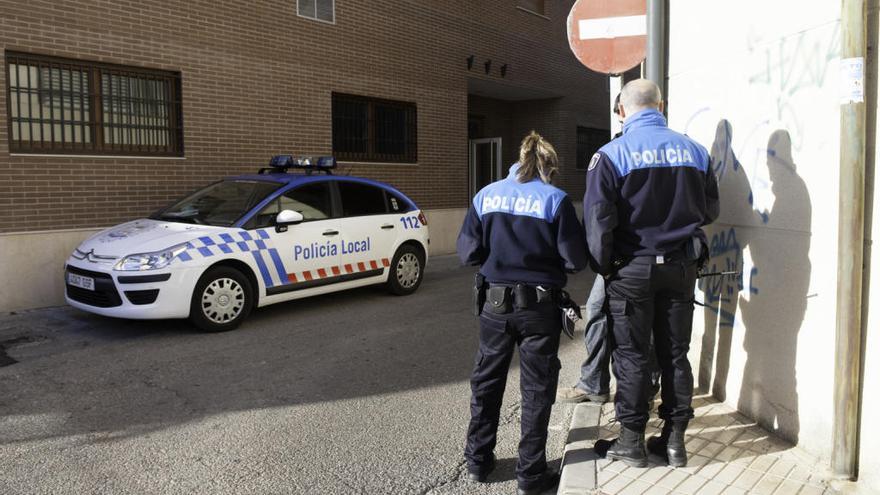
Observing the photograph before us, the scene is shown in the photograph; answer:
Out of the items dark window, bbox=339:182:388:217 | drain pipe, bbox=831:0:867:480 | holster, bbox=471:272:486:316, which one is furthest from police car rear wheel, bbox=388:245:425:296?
drain pipe, bbox=831:0:867:480

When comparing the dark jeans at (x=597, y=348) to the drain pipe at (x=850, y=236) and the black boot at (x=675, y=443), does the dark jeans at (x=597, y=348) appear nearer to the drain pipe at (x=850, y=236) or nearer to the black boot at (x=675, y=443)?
the black boot at (x=675, y=443)

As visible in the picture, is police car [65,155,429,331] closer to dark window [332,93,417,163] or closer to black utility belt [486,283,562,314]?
dark window [332,93,417,163]

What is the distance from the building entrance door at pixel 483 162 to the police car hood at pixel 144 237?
30.8ft

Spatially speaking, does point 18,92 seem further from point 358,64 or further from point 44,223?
point 358,64

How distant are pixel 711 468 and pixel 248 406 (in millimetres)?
3060

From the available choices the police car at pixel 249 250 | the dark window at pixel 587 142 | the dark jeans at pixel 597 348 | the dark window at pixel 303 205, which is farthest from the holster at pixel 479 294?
the dark window at pixel 587 142

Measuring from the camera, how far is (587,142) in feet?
64.4

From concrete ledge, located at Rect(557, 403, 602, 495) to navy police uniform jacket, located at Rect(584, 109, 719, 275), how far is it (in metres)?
1.06

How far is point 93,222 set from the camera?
29.5ft

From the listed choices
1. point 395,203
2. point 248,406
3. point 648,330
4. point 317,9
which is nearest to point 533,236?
point 648,330

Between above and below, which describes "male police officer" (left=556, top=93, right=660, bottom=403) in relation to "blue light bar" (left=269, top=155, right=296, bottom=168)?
below

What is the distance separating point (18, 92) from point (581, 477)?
315 inches

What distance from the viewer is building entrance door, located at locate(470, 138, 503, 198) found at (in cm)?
1608

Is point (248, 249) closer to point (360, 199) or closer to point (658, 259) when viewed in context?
point (360, 199)
